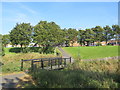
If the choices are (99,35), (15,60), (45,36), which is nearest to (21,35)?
(45,36)

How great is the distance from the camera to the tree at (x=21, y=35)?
3356 centimetres

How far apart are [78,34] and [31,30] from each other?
26504 millimetres

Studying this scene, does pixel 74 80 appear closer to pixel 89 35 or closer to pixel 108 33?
pixel 89 35

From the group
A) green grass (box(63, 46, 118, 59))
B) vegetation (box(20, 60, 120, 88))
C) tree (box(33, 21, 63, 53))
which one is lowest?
green grass (box(63, 46, 118, 59))

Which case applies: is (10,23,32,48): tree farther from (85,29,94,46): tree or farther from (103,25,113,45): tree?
(103,25,113,45): tree

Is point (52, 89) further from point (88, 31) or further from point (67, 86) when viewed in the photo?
point (88, 31)

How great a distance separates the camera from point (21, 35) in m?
33.8

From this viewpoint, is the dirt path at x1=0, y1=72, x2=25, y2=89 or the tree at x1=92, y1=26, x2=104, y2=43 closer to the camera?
the dirt path at x1=0, y1=72, x2=25, y2=89

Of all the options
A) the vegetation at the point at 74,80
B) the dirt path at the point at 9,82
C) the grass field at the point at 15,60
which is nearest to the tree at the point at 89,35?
the grass field at the point at 15,60

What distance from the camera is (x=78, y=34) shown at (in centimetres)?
5372

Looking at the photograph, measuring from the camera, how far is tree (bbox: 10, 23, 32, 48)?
33.6 m

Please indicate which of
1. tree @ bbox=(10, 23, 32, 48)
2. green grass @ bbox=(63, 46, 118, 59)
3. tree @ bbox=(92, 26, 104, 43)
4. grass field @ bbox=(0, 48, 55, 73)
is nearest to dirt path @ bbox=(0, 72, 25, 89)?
grass field @ bbox=(0, 48, 55, 73)

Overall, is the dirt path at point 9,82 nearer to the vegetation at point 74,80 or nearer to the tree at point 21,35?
the vegetation at point 74,80

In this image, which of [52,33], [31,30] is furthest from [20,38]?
[52,33]
